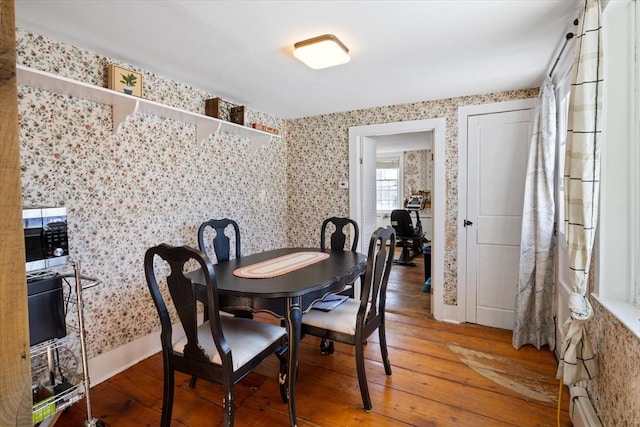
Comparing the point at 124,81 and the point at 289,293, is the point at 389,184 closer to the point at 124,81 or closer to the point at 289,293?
the point at 124,81

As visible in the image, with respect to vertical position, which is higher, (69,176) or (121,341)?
(69,176)

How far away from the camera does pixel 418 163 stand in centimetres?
716

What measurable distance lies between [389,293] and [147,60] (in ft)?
11.2

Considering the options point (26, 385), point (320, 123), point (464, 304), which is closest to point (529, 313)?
point (464, 304)

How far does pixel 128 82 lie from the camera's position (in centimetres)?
214

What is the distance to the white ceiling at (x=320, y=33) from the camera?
1609mm

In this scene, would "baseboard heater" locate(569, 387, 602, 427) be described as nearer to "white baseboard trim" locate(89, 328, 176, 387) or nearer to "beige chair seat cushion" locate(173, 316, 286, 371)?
"beige chair seat cushion" locate(173, 316, 286, 371)

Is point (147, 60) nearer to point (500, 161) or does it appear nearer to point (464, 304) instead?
point (500, 161)

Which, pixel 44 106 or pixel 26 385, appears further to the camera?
pixel 44 106

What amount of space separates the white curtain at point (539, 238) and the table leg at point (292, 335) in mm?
1926

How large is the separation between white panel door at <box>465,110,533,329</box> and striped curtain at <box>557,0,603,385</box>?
1505 millimetres

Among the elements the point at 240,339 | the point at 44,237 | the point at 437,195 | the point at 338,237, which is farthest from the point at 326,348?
the point at 44,237

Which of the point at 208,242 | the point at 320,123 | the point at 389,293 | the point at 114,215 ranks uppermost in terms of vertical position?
the point at 320,123

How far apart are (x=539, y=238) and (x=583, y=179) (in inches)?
50.2
